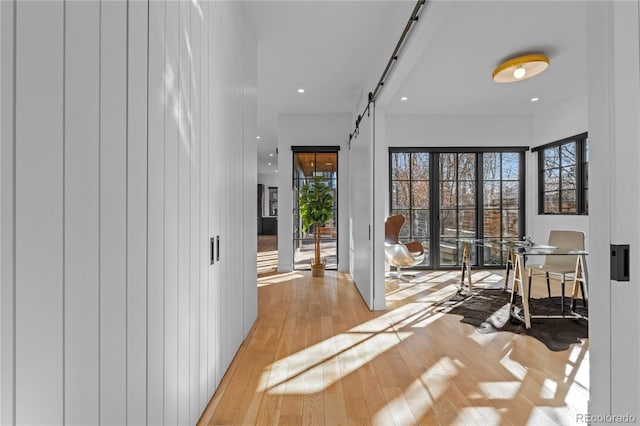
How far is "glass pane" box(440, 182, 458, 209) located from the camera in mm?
6105

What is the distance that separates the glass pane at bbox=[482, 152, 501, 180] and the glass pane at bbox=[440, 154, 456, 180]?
569 mm

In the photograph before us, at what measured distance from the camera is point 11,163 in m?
0.65

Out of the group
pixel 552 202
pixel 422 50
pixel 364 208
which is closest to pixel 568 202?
pixel 552 202

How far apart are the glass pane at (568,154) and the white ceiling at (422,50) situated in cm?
78

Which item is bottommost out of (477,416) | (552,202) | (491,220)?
(477,416)

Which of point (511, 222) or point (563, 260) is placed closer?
point (563, 260)

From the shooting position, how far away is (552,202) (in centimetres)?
564

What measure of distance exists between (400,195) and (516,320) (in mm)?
3183

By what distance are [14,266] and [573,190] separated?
6579 mm

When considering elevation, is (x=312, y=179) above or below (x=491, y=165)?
below

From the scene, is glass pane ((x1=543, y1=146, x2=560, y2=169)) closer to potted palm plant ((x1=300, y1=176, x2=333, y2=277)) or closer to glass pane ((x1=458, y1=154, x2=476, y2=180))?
glass pane ((x1=458, y1=154, x2=476, y2=180))

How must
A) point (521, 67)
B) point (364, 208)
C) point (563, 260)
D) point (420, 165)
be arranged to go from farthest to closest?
point (420, 165)
point (364, 208)
point (563, 260)
point (521, 67)

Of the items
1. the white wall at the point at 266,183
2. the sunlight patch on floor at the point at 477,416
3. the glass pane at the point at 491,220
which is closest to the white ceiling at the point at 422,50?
the glass pane at the point at 491,220

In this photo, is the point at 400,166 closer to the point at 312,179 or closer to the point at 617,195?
the point at 312,179
